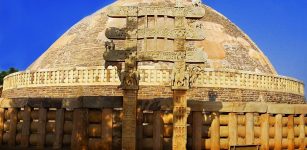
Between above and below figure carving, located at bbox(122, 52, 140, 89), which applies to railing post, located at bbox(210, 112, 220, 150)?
below

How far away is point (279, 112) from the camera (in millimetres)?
8633

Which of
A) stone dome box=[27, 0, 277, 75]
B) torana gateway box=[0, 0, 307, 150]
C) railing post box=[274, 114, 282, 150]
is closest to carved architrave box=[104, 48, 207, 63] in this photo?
torana gateway box=[0, 0, 307, 150]

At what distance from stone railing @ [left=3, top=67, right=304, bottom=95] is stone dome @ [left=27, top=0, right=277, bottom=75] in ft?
5.34

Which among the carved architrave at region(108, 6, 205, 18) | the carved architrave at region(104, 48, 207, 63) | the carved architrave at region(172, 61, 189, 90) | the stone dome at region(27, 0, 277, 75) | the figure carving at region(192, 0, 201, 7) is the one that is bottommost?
the carved architrave at region(172, 61, 189, 90)

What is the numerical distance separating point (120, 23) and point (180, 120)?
11.6 metres

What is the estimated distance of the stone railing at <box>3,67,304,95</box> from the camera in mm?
14438

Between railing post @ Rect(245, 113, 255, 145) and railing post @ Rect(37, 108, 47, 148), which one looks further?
railing post @ Rect(245, 113, 255, 145)

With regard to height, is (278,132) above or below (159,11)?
below

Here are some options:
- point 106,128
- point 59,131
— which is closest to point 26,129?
point 59,131

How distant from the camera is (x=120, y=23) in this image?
1850 cm

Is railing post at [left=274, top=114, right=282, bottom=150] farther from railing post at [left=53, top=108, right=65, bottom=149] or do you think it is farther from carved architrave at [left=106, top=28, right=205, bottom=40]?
railing post at [left=53, top=108, right=65, bottom=149]

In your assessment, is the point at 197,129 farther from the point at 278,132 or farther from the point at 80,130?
the point at 80,130

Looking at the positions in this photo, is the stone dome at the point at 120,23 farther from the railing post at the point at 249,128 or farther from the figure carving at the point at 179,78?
the figure carving at the point at 179,78

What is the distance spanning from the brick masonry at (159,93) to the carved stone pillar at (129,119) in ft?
20.5
